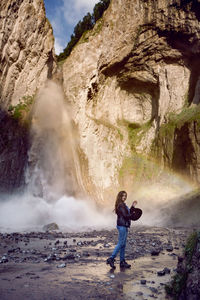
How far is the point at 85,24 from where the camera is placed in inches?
1455

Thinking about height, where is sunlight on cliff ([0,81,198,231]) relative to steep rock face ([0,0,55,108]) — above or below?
below

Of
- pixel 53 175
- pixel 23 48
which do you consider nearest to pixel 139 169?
pixel 53 175

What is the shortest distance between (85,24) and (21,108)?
75.5 feet

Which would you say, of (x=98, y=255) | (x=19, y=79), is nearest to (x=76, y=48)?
(x=19, y=79)

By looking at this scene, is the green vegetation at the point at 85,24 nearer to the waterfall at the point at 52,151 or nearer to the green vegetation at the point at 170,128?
the waterfall at the point at 52,151

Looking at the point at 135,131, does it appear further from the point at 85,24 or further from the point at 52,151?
the point at 85,24

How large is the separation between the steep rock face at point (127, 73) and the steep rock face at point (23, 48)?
18.3 ft

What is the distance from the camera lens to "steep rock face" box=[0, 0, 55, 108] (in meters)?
18.9

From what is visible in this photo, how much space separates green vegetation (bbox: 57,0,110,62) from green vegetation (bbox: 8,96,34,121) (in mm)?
16148

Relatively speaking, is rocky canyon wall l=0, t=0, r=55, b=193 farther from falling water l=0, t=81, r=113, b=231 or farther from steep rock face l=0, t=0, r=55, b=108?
falling water l=0, t=81, r=113, b=231

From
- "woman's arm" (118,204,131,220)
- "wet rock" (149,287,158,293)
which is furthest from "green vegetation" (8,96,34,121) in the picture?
"wet rock" (149,287,158,293)

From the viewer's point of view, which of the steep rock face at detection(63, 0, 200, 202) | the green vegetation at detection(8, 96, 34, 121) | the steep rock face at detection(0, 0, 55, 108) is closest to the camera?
the steep rock face at detection(0, 0, 55, 108)

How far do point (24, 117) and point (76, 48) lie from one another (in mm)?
13812

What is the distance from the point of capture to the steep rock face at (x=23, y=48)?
18.9 metres
